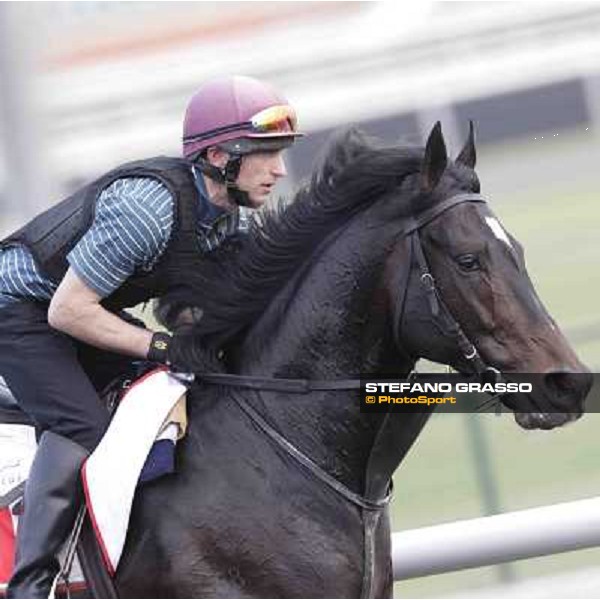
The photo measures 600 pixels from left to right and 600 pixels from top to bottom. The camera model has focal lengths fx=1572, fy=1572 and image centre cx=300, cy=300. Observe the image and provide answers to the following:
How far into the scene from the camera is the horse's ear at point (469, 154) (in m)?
4.03

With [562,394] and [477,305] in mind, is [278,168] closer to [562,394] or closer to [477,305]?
[477,305]

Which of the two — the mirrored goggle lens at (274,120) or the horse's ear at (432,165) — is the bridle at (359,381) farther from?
the mirrored goggle lens at (274,120)

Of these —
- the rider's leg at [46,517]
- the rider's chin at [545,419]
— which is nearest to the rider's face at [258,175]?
the rider's leg at [46,517]

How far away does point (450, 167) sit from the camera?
13.1 feet

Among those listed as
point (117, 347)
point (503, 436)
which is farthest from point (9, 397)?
point (503, 436)

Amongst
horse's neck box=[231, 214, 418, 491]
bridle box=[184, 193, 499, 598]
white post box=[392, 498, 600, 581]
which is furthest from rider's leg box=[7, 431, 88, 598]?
white post box=[392, 498, 600, 581]

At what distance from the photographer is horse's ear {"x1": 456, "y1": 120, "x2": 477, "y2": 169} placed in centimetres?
403

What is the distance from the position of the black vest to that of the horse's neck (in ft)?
1.05

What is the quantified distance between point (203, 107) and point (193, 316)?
0.56 m

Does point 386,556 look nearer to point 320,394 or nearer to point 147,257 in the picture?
point 320,394

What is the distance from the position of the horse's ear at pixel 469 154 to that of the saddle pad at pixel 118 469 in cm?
98

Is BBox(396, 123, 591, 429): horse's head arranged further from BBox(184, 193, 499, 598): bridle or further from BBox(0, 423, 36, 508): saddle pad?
BBox(0, 423, 36, 508): saddle pad

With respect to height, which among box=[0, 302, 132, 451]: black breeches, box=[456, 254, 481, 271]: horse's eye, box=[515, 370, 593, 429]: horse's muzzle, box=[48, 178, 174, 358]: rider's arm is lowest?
box=[515, 370, 593, 429]: horse's muzzle

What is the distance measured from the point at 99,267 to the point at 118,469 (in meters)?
0.51
